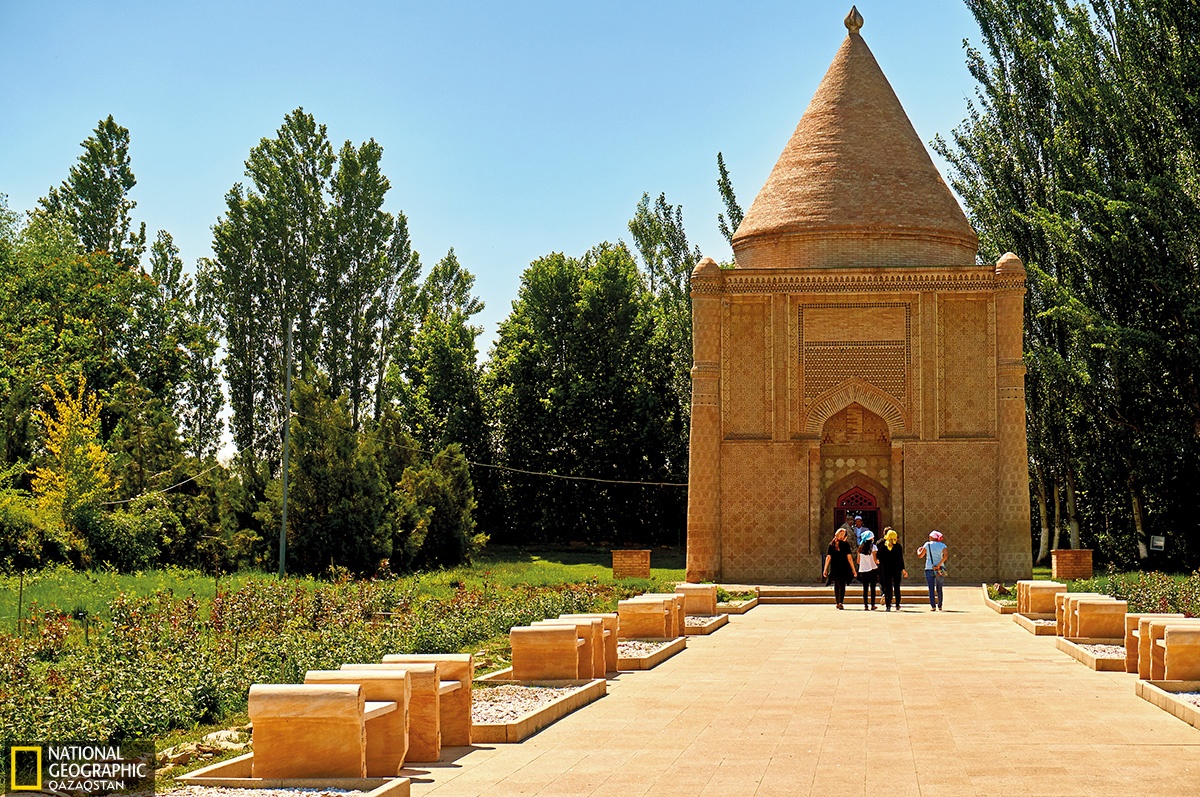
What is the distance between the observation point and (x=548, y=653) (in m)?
9.69

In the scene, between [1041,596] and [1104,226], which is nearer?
[1041,596]

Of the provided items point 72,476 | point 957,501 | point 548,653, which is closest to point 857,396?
point 957,501

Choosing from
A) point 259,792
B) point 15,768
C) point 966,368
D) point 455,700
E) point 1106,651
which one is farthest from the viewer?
point 966,368

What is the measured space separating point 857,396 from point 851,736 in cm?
1789

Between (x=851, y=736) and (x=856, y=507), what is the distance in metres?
18.1

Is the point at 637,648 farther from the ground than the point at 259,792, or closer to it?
closer to it

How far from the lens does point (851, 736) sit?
7727 mm

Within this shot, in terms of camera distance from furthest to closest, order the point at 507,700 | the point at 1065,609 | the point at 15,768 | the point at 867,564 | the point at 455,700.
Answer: the point at 867,564, the point at 1065,609, the point at 507,700, the point at 455,700, the point at 15,768

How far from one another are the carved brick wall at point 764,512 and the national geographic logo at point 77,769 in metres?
18.7

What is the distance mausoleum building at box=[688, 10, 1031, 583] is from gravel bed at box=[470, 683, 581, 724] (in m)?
15.5

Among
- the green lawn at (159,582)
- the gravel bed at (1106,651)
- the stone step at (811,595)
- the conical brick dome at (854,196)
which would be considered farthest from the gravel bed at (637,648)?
the conical brick dome at (854,196)

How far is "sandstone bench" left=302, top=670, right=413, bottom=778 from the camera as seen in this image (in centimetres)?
650

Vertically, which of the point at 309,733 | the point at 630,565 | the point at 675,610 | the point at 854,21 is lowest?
the point at 630,565

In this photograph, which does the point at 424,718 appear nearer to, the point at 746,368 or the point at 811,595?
the point at 811,595
